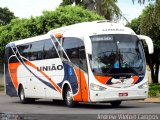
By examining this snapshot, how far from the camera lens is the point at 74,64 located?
22.6 m

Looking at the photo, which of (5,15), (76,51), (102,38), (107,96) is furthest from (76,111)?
(5,15)

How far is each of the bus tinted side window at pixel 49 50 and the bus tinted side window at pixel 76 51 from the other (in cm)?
112

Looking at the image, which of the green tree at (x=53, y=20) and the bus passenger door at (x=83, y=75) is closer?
the bus passenger door at (x=83, y=75)

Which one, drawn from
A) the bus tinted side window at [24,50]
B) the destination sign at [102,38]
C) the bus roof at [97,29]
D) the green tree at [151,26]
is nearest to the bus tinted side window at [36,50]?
the bus tinted side window at [24,50]

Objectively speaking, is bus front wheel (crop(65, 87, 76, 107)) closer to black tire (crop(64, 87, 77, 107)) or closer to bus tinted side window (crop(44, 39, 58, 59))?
black tire (crop(64, 87, 77, 107))

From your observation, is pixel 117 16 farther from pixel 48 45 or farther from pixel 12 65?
pixel 48 45

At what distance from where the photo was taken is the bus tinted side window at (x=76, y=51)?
2190 cm

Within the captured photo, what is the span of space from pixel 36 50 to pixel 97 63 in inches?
234

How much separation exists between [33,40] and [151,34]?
2485 cm

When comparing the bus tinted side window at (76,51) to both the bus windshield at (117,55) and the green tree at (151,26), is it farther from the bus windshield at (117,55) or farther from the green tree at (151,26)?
the green tree at (151,26)

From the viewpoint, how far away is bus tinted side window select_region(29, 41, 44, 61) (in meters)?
26.1

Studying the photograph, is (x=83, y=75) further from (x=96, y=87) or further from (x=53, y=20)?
(x=53, y=20)

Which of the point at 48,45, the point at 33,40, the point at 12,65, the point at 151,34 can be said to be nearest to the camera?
the point at 48,45

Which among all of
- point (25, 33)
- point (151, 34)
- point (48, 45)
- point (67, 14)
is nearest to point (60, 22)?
point (67, 14)
